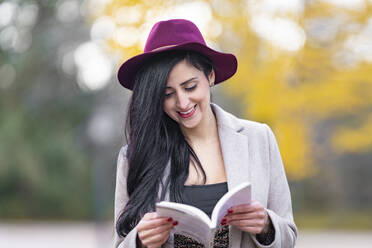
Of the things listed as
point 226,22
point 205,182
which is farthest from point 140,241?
point 226,22

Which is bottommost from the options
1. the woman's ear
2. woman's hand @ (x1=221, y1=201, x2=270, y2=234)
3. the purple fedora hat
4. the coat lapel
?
woman's hand @ (x1=221, y1=201, x2=270, y2=234)

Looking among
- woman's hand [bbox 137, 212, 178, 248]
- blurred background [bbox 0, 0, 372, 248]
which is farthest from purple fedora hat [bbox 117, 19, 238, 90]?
blurred background [bbox 0, 0, 372, 248]

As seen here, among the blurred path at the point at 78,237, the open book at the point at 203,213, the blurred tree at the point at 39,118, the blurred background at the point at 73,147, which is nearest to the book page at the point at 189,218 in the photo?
the open book at the point at 203,213

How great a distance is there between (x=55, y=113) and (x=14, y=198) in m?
3.13

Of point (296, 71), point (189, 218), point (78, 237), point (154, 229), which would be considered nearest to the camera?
point (189, 218)

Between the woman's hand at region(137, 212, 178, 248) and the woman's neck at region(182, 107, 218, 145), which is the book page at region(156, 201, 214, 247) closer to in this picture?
the woman's hand at region(137, 212, 178, 248)

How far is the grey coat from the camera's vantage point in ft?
6.75

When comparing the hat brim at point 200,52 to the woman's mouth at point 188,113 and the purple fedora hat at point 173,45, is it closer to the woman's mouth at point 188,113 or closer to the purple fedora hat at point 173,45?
the purple fedora hat at point 173,45

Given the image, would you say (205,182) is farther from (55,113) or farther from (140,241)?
(55,113)

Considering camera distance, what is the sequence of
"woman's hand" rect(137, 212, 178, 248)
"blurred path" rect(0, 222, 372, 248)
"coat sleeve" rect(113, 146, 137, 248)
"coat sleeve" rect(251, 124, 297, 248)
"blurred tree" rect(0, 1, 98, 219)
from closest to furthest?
"woman's hand" rect(137, 212, 178, 248)
"coat sleeve" rect(251, 124, 297, 248)
"coat sleeve" rect(113, 146, 137, 248)
"blurred path" rect(0, 222, 372, 248)
"blurred tree" rect(0, 1, 98, 219)

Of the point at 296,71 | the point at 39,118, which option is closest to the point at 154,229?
the point at 296,71

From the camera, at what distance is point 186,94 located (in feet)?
6.77

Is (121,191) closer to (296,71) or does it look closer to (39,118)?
(296,71)

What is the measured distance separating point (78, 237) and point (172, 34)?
1156 cm
